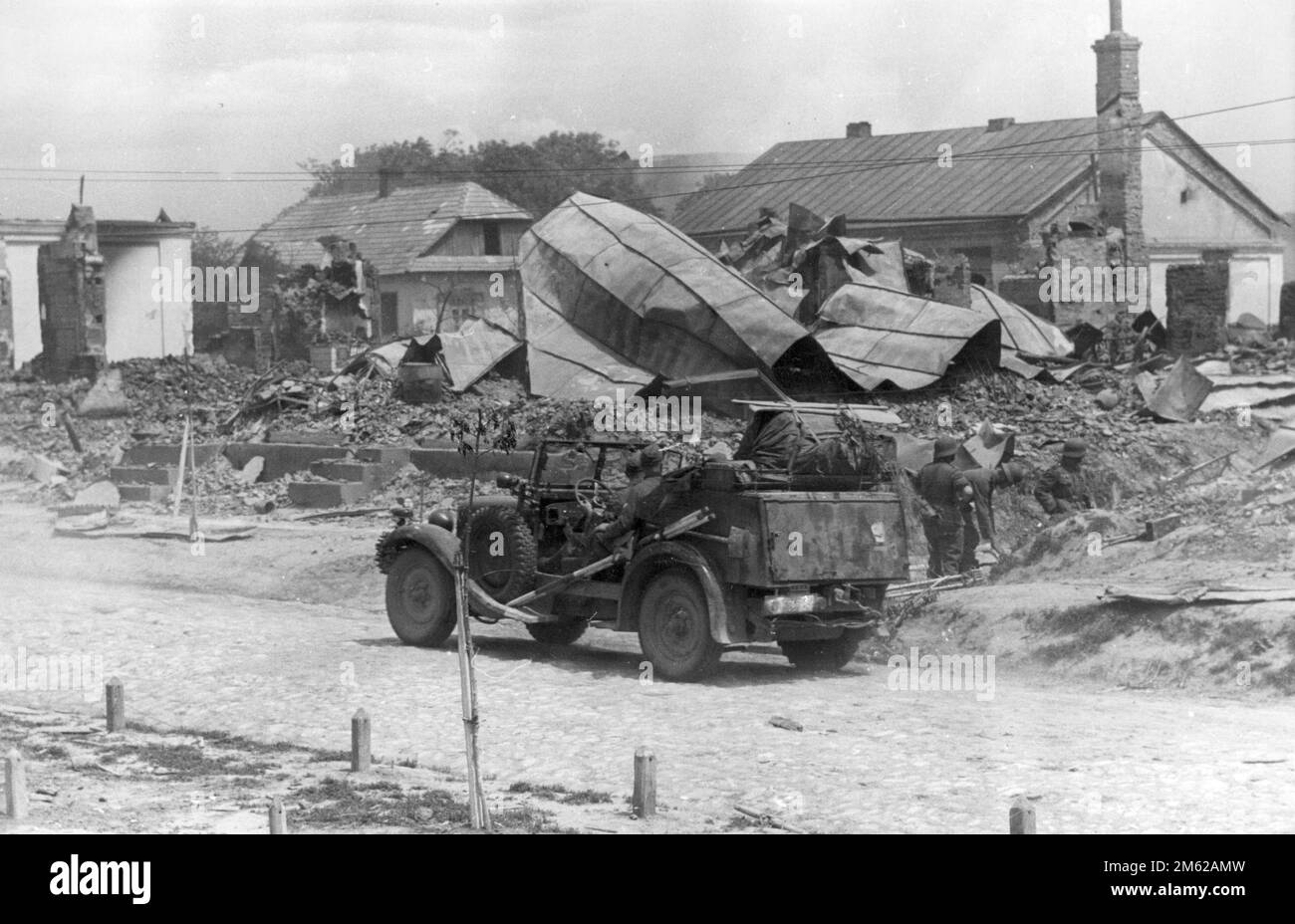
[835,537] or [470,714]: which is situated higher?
[835,537]

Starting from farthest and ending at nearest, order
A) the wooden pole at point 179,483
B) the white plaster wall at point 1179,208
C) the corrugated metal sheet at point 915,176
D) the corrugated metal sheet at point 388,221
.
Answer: the corrugated metal sheet at point 388,221 < the white plaster wall at point 1179,208 < the corrugated metal sheet at point 915,176 < the wooden pole at point 179,483

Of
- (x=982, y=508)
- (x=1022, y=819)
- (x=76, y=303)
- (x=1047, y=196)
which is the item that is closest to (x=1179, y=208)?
(x=1047, y=196)

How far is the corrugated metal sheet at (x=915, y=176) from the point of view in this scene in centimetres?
4141

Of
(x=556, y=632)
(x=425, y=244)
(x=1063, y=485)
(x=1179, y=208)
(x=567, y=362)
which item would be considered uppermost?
(x=425, y=244)

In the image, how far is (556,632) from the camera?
15594mm

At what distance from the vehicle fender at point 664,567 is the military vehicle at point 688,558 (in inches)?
0.5

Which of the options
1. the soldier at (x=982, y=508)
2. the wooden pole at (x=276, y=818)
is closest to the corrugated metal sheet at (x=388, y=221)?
the soldier at (x=982, y=508)

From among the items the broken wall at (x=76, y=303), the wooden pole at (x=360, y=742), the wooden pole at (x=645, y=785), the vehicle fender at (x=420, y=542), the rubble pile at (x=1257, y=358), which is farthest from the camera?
the broken wall at (x=76, y=303)

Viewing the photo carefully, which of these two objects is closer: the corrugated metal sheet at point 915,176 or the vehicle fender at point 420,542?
the vehicle fender at point 420,542

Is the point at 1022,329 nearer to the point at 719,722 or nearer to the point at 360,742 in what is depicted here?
the point at 719,722

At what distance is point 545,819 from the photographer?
8.97 metres

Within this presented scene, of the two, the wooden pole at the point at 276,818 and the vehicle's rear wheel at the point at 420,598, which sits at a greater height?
the vehicle's rear wheel at the point at 420,598

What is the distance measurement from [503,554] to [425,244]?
131ft

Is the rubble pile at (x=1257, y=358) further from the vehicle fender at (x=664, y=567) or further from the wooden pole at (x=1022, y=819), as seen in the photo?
the wooden pole at (x=1022, y=819)
